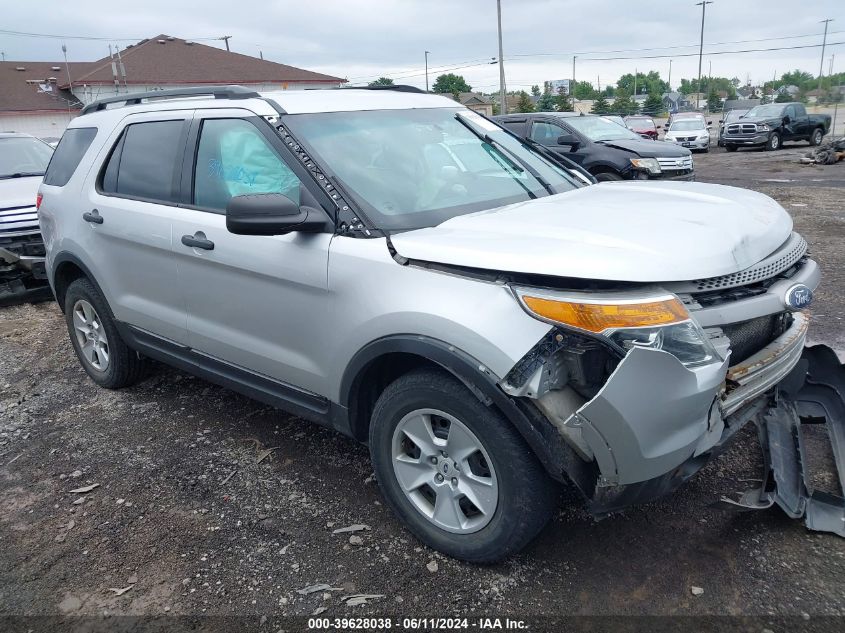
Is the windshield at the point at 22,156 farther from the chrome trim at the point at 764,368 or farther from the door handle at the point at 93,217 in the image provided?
the chrome trim at the point at 764,368

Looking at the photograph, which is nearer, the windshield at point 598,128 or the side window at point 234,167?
the side window at point 234,167

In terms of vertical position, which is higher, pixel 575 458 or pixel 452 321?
pixel 452 321

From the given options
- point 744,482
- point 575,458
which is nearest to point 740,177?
point 744,482

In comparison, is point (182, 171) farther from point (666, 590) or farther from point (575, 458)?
point (666, 590)

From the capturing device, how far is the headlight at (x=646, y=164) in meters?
11.1

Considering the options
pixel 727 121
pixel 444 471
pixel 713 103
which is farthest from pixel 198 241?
pixel 713 103

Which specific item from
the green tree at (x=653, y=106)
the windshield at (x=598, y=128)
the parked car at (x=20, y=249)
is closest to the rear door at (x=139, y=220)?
the parked car at (x=20, y=249)

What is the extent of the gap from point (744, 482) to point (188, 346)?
3.02 m

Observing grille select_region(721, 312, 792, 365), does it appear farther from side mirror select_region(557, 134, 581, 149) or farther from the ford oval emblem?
side mirror select_region(557, 134, 581, 149)

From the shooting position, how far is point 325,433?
160 inches

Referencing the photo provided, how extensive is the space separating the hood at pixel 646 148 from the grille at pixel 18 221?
339 inches

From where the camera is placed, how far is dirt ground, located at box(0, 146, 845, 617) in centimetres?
267

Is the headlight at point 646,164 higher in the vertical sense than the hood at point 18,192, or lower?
lower

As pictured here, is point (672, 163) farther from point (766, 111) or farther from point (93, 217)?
point (766, 111)
